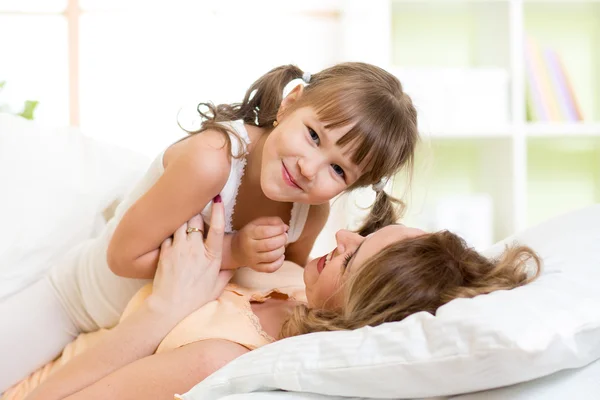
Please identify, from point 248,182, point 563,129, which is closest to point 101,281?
point 248,182

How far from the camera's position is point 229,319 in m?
1.12

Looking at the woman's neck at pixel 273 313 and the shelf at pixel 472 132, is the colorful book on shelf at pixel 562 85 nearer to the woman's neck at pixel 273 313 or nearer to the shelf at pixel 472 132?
the shelf at pixel 472 132

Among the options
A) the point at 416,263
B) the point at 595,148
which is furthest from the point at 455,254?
the point at 595,148

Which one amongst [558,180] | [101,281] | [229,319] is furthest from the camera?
[558,180]

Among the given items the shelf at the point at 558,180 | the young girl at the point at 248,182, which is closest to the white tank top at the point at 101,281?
the young girl at the point at 248,182

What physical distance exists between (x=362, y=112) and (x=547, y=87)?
72.2 inches

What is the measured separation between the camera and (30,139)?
1.68 metres

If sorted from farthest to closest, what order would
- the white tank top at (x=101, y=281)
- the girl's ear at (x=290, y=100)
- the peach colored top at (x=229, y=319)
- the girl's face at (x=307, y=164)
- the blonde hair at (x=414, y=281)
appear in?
1. the white tank top at (x=101, y=281)
2. the girl's ear at (x=290, y=100)
3. the girl's face at (x=307, y=164)
4. the peach colored top at (x=229, y=319)
5. the blonde hair at (x=414, y=281)

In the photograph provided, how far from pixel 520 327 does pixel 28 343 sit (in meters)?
1.03

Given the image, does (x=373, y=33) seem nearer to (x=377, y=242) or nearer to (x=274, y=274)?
(x=274, y=274)

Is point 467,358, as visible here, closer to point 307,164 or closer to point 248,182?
point 307,164

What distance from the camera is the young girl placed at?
3.96 feet

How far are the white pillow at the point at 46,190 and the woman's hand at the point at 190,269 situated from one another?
44 centimetres

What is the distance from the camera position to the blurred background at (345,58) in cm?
275
